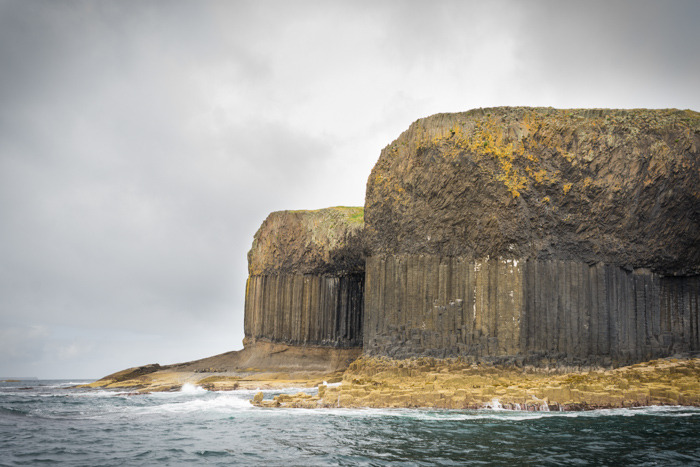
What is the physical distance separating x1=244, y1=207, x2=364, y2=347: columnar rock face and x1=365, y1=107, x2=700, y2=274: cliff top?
11146mm

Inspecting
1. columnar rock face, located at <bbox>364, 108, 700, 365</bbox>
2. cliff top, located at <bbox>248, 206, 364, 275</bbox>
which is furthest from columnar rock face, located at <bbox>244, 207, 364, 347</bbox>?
columnar rock face, located at <bbox>364, 108, 700, 365</bbox>

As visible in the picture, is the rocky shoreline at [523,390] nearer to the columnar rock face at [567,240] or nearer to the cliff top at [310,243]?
the columnar rock face at [567,240]

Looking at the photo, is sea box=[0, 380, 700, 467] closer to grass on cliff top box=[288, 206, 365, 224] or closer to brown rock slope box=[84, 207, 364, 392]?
brown rock slope box=[84, 207, 364, 392]

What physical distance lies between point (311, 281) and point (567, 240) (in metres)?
17.0

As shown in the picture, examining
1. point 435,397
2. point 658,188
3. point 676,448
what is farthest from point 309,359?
point 676,448

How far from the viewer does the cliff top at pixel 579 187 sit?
24.7 m

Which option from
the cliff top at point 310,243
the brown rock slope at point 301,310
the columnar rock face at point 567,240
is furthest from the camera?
the cliff top at point 310,243

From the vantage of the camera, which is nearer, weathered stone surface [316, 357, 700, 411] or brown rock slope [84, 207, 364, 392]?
weathered stone surface [316, 357, 700, 411]

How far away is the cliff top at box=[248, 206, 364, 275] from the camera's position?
36.2 metres

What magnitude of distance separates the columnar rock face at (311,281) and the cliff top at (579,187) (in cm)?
1115

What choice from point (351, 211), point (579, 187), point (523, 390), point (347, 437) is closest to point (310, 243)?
point (351, 211)

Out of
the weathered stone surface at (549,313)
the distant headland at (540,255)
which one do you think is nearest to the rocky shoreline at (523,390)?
the distant headland at (540,255)

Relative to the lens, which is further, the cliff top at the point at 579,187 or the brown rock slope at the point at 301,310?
the brown rock slope at the point at 301,310

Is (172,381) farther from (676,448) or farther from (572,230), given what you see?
(676,448)
